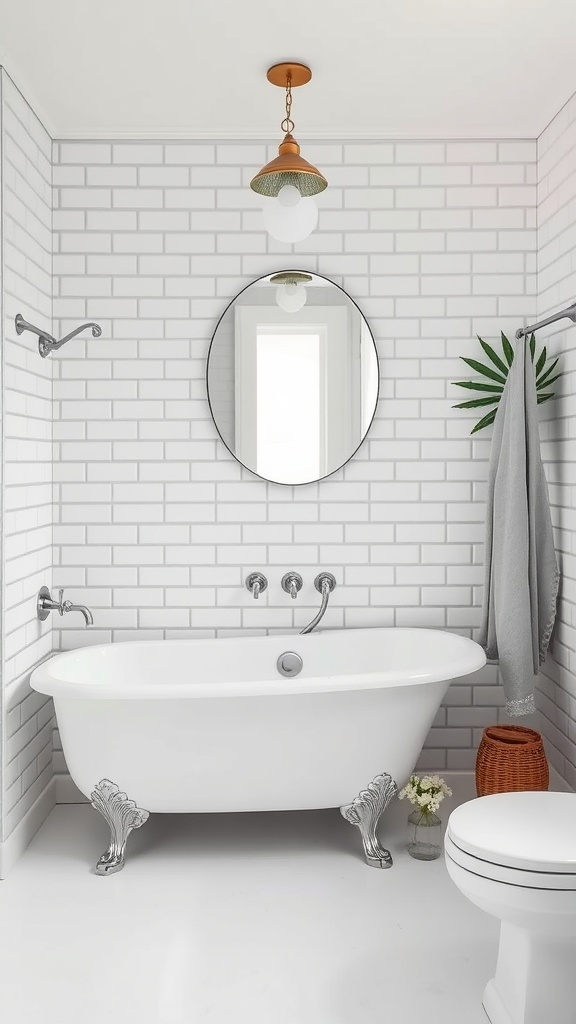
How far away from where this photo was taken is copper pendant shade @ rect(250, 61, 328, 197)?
2.59 meters

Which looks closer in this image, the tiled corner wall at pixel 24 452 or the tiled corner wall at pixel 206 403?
the tiled corner wall at pixel 24 452

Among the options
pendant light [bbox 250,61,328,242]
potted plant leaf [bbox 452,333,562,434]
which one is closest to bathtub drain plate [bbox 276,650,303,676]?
potted plant leaf [bbox 452,333,562,434]

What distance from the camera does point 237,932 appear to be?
2490 mm

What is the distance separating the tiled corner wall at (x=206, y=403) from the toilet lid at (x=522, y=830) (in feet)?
4.58

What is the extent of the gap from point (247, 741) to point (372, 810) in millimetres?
529

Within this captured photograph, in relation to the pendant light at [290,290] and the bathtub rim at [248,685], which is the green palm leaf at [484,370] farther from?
the bathtub rim at [248,685]

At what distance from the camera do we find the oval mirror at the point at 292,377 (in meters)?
3.50

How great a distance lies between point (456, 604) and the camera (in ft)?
11.8


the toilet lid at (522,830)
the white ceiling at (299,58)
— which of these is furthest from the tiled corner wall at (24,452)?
the toilet lid at (522,830)

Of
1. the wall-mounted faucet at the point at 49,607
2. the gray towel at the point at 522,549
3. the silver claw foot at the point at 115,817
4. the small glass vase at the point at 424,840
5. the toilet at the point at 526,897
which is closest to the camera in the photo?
the toilet at the point at 526,897

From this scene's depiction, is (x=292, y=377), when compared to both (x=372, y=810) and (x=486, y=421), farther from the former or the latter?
(x=372, y=810)

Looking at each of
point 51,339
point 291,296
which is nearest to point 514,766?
point 291,296

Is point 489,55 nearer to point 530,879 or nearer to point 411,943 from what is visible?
point 530,879

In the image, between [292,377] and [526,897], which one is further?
[292,377]
